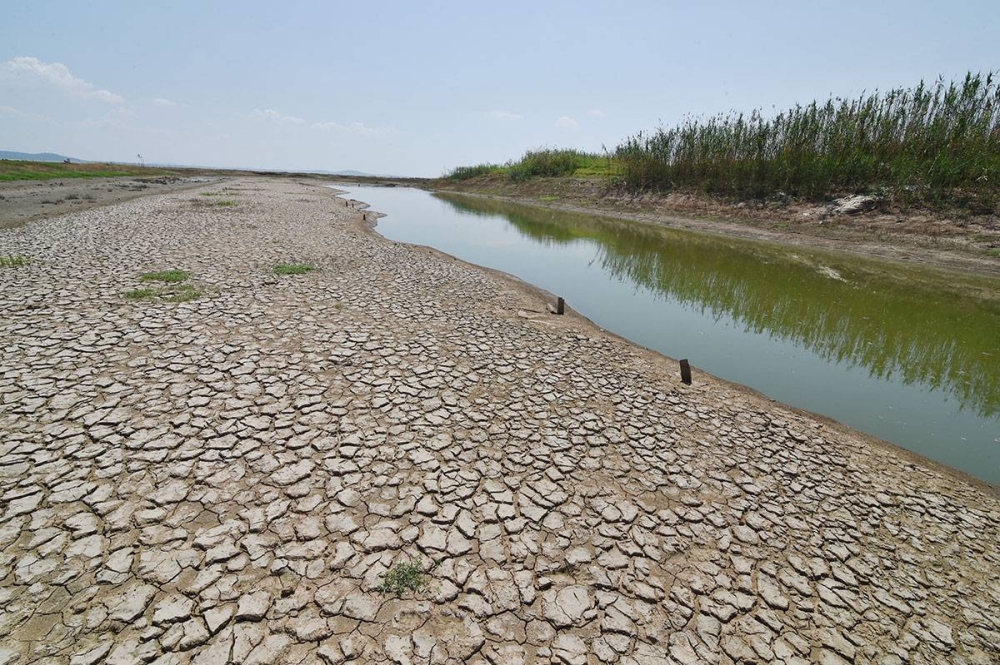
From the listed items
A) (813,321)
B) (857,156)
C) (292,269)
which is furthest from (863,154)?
(292,269)

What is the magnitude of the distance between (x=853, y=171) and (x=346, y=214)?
31570 millimetres

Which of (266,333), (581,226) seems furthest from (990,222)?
(266,333)

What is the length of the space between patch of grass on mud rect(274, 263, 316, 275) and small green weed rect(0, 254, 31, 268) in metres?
6.01

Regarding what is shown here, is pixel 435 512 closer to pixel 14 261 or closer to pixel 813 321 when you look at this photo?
pixel 813 321

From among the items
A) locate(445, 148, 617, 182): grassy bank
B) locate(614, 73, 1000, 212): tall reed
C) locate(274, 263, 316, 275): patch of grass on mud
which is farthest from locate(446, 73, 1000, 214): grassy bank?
locate(274, 263, 316, 275): patch of grass on mud

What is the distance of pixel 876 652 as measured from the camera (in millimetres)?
3480

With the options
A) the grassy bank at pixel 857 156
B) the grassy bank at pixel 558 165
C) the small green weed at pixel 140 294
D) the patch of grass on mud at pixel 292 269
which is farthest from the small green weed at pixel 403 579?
the grassy bank at pixel 558 165

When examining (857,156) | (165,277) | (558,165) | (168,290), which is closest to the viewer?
(168,290)

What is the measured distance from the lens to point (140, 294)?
9.34 m

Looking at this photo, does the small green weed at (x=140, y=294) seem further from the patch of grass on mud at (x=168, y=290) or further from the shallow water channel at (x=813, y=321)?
the shallow water channel at (x=813, y=321)

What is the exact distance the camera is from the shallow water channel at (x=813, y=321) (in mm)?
7789

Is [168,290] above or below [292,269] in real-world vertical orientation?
below

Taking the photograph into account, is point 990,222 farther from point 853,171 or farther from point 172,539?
point 172,539

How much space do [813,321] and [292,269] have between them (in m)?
15.4
